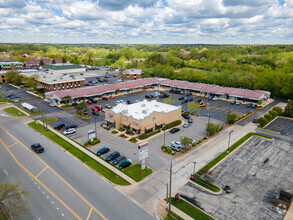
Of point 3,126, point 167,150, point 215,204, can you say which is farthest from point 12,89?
point 215,204

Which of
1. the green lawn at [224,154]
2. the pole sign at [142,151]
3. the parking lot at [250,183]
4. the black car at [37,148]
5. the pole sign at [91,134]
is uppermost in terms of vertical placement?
the pole sign at [142,151]

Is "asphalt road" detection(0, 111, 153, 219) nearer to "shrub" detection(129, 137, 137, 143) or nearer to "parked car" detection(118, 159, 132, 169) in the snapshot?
"parked car" detection(118, 159, 132, 169)

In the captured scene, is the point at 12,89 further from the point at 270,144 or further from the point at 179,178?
the point at 270,144

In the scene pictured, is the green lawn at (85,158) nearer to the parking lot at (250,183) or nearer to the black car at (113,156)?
the black car at (113,156)

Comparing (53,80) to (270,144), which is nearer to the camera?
(270,144)

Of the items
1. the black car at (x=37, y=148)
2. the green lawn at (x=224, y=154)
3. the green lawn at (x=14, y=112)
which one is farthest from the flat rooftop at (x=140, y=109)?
the green lawn at (x=14, y=112)

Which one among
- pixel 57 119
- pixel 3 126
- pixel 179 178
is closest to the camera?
pixel 179 178

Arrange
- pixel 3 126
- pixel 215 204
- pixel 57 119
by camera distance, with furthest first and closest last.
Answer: pixel 57 119
pixel 3 126
pixel 215 204
